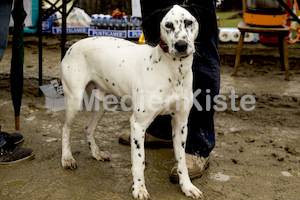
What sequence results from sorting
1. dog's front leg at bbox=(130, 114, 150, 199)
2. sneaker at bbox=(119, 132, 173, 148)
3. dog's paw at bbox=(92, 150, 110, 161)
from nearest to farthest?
dog's front leg at bbox=(130, 114, 150, 199)
dog's paw at bbox=(92, 150, 110, 161)
sneaker at bbox=(119, 132, 173, 148)

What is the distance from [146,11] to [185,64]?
526mm

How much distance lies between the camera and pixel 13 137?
9.86ft

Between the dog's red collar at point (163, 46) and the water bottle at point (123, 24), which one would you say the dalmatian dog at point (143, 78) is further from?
the water bottle at point (123, 24)

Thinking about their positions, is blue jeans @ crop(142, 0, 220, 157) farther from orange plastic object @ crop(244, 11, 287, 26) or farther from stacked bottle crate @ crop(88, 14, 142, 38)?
stacked bottle crate @ crop(88, 14, 142, 38)

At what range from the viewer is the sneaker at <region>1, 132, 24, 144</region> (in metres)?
2.96

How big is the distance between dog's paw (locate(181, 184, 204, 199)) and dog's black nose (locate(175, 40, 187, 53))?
0.86m

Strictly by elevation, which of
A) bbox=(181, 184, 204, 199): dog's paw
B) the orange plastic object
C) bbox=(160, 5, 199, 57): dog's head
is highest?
the orange plastic object

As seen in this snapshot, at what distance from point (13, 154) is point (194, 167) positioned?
4.07 feet

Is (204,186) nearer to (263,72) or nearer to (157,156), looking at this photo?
(157,156)

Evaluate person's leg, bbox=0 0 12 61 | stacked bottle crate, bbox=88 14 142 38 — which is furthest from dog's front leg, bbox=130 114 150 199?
stacked bottle crate, bbox=88 14 142 38

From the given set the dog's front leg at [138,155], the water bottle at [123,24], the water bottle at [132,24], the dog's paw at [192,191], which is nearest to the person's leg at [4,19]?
the dog's front leg at [138,155]

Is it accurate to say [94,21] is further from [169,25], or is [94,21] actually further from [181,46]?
[181,46]

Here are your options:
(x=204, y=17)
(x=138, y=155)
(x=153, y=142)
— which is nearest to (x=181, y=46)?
(x=204, y=17)

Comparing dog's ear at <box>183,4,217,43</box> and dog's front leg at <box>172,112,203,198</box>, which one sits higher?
dog's ear at <box>183,4,217,43</box>
